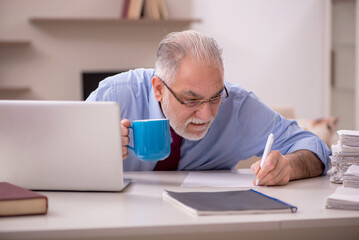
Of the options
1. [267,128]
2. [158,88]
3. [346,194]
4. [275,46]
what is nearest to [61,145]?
[158,88]

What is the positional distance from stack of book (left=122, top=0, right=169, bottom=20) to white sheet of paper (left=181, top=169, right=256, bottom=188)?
101 inches

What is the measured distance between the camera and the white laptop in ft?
4.46

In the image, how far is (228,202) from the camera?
1.23 m

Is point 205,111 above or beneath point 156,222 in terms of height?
above

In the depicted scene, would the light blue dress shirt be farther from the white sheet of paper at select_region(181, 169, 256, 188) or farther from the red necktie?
the white sheet of paper at select_region(181, 169, 256, 188)

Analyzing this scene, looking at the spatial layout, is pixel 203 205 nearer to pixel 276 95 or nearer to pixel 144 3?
pixel 144 3

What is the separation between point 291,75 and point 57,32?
197 centimetres

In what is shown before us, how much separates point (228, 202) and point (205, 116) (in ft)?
1.62

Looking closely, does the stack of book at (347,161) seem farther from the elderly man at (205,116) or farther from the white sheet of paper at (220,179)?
the white sheet of paper at (220,179)

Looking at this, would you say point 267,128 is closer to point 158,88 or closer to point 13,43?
point 158,88

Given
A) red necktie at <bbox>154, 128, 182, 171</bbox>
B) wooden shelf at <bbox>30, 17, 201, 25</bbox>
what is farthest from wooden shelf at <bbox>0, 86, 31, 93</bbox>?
red necktie at <bbox>154, 128, 182, 171</bbox>

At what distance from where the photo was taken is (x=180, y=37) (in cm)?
174

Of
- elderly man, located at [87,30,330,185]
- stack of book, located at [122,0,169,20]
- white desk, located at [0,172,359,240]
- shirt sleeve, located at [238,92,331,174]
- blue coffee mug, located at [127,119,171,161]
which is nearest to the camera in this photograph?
white desk, located at [0,172,359,240]

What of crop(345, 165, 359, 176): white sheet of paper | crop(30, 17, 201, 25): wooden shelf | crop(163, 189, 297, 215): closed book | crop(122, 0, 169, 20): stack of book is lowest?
crop(163, 189, 297, 215): closed book
